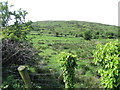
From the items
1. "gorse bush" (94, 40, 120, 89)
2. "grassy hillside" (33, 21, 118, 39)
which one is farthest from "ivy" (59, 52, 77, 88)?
"grassy hillside" (33, 21, 118, 39)

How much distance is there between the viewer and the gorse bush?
400cm

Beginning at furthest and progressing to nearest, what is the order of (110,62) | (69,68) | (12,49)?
(12,49)
(69,68)
(110,62)

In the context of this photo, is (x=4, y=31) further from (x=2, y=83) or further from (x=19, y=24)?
(x=2, y=83)

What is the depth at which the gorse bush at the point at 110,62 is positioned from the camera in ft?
13.1

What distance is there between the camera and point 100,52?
4527mm

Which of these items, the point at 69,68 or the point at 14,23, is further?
the point at 14,23

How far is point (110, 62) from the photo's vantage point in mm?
4117

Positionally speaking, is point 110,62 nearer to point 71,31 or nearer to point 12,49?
point 12,49

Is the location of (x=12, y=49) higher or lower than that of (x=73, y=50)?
higher

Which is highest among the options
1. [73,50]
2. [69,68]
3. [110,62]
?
[110,62]

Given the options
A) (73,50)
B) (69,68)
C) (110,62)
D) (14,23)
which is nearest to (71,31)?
(73,50)

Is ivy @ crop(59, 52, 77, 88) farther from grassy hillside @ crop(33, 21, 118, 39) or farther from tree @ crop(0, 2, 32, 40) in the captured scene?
grassy hillside @ crop(33, 21, 118, 39)

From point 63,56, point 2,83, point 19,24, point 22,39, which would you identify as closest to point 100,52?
point 63,56

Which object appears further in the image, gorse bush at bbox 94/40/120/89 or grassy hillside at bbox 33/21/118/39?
grassy hillside at bbox 33/21/118/39
